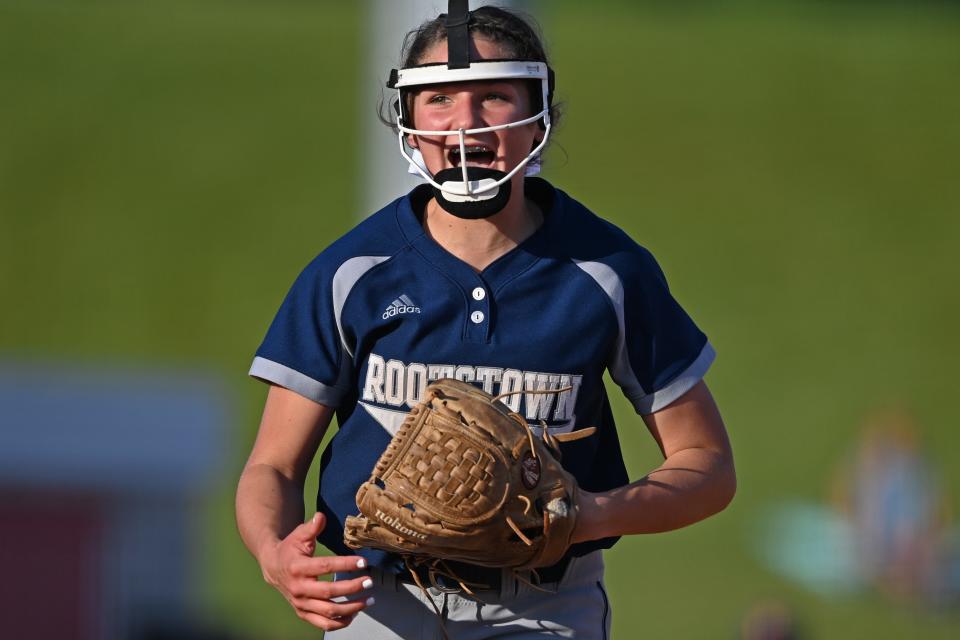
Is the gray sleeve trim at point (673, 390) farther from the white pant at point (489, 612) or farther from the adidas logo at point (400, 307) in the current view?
the adidas logo at point (400, 307)

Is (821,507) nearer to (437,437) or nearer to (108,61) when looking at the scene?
(437,437)

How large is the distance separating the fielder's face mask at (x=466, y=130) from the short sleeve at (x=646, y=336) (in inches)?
8.7

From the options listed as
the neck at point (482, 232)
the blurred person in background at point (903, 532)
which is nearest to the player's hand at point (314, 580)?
the neck at point (482, 232)

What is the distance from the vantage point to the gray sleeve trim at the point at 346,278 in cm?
260

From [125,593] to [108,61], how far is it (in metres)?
13.6

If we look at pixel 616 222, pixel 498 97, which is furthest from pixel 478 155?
pixel 616 222

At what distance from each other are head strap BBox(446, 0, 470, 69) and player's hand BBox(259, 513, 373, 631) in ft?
2.84

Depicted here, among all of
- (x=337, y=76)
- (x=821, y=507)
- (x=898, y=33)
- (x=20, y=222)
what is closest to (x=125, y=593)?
(x=821, y=507)

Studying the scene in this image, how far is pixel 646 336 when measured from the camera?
265 centimetres

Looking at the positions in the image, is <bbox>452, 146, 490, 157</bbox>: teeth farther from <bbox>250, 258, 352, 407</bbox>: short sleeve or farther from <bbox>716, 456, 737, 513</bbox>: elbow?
<bbox>716, 456, 737, 513</bbox>: elbow

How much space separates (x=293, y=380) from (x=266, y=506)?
9.1 inches

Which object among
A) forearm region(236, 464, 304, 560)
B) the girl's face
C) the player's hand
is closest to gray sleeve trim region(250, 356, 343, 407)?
forearm region(236, 464, 304, 560)

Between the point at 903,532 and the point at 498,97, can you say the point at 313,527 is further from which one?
the point at 903,532

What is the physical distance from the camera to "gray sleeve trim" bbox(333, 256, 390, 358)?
8.53 ft
